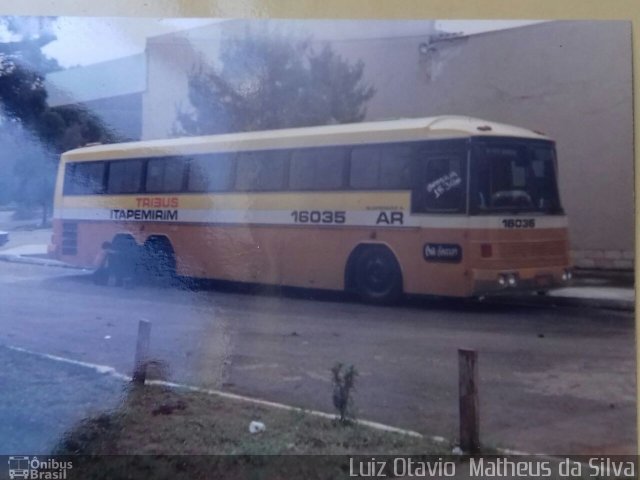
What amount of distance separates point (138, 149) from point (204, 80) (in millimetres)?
418

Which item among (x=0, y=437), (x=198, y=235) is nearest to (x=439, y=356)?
(x=198, y=235)

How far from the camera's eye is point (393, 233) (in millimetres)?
3748

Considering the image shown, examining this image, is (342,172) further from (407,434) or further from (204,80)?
(407,434)

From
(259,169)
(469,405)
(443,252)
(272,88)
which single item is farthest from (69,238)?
(469,405)

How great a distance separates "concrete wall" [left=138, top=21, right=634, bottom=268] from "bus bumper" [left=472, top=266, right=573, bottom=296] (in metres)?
0.13

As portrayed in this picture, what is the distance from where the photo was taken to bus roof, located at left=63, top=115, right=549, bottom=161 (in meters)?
3.72

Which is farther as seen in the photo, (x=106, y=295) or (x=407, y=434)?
(x=106, y=295)

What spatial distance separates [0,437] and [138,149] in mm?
1325

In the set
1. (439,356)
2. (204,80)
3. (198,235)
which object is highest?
(204,80)

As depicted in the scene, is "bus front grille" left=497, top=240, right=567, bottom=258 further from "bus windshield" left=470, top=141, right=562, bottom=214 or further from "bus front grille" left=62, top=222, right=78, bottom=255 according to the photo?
"bus front grille" left=62, top=222, right=78, bottom=255

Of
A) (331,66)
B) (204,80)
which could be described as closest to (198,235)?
(204,80)

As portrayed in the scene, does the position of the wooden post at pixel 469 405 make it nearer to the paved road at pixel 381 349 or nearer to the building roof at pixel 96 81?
the paved road at pixel 381 349

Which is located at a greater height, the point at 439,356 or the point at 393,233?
the point at 393,233

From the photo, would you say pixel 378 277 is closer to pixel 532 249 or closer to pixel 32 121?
pixel 532 249
